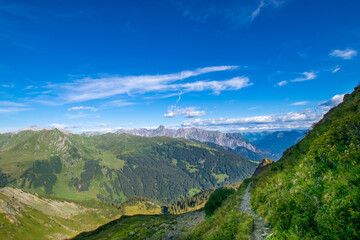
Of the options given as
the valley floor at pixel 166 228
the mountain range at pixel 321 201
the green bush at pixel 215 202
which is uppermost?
the mountain range at pixel 321 201

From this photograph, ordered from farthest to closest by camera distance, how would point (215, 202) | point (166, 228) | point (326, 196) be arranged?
point (166, 228)
point (215, 202)
point (326, 196)

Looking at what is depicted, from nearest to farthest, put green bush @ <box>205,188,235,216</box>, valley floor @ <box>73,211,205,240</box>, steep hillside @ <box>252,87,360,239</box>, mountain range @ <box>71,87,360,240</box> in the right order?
steep hillside @ <box>252,87,360,239</box>, mountain range @ <box>71,87,360,240</box>, green bush @ <box>205,188,235,216</box>, valley floor @ <box>73,211,205,240</box>

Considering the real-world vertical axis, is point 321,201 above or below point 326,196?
below

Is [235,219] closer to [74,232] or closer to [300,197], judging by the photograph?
[300,197]

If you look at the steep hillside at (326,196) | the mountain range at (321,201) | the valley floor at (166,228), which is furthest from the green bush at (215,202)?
the steep hillside at (326,196)

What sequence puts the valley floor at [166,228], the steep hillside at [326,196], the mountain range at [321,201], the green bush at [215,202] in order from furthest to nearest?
the valley floor at [166,228]
the green bush at [215,202]
the mountain range at [321,201]
the steep hillside at [326,196]

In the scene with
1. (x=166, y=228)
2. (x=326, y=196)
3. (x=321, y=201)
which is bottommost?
(x=166, y=228)

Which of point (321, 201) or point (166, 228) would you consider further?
point (166, 228)

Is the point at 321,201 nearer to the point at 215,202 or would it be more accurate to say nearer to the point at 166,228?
the point at 215,202

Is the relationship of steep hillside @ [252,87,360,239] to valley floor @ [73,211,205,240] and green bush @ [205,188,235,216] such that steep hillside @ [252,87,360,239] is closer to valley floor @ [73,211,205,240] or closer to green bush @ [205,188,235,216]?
green bush @ [205,188,235,216]

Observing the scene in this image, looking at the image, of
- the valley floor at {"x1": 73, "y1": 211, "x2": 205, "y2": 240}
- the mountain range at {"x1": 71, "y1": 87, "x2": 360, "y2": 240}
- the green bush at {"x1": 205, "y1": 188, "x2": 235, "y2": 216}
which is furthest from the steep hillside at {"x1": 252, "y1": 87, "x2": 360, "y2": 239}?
the valley floor at {"x1": 73, "y1": 211, "x2": 205, "y2": 240}

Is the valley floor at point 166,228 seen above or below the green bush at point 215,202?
below

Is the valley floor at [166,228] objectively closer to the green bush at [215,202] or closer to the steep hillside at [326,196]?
the green bush at [215,202]

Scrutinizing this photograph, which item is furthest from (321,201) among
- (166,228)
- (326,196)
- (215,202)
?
(166,228)
